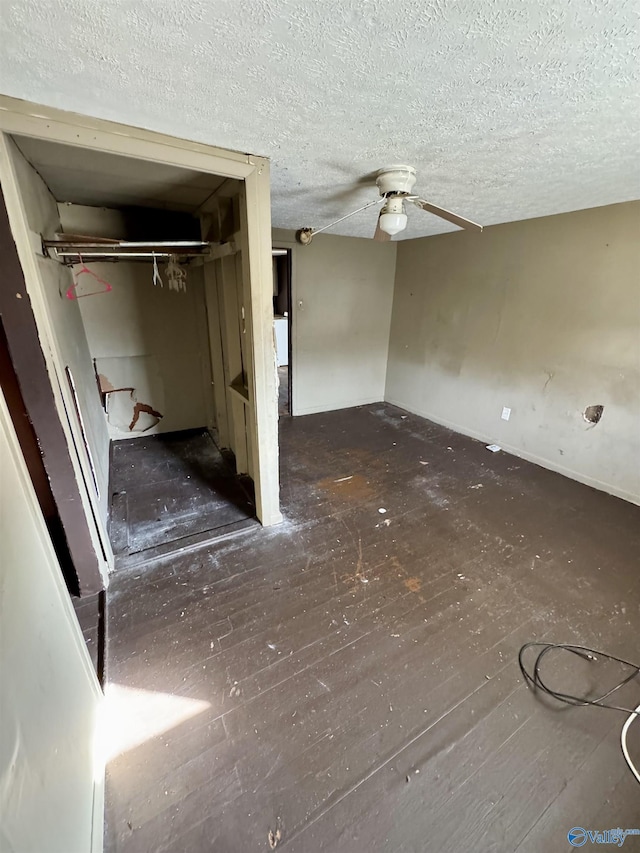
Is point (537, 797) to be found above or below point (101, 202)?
below

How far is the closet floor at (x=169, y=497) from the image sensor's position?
7.29 ft

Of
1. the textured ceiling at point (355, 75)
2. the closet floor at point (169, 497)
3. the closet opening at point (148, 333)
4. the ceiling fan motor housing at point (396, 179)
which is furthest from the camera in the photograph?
the closet floor at point (169, 497)

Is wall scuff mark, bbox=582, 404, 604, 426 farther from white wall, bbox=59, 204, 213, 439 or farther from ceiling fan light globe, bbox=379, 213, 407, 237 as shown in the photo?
white wall, bbox=59, 204, 213, 439

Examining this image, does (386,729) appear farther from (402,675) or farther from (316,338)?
(316,338)

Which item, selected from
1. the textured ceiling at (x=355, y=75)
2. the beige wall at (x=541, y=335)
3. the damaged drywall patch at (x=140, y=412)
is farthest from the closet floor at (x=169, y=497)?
the beige wall at (x=541, y=335)

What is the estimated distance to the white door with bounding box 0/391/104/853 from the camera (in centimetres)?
61

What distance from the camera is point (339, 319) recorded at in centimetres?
430

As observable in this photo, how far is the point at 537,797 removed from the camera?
113 centimetres

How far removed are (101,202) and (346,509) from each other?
Answer: 3.02 meters

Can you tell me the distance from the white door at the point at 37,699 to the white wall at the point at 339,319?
3.46m

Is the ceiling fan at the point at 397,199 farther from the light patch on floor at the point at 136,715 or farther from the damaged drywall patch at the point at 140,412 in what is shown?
the damaged drywall patch at the point at 140,412

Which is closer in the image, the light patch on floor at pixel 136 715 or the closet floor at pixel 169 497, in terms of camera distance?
the light patch on floor at pixel 136 715

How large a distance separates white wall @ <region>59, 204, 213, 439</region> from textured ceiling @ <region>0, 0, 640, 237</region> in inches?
76.4

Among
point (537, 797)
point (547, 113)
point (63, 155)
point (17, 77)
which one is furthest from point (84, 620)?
point (547, 113)
